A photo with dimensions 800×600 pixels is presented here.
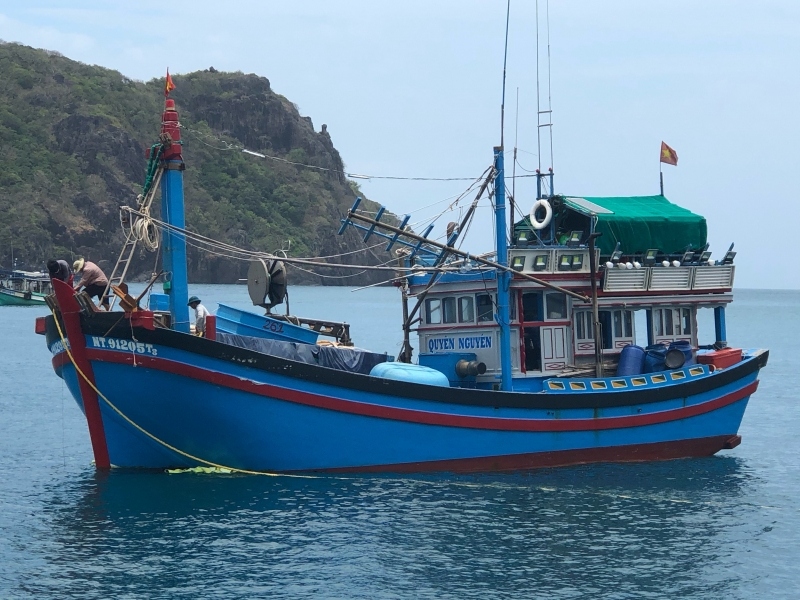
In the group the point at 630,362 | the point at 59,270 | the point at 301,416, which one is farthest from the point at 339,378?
the point at 630,362

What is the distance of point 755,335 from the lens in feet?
353

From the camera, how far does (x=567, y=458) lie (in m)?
24.8

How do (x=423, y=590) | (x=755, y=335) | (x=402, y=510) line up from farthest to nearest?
(x=755, y=335) < (x=402, y=510) < (x=423, y=590)

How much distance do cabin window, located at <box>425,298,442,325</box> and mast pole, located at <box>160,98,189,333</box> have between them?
6.22 metres

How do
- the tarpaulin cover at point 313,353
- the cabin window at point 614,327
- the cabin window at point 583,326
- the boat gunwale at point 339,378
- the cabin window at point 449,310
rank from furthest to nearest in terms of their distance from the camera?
1. the cabin window at point 614,327
2. the cabin window at point 583,326
3. the cabin window at point 449,310
4. the tarpaulin cover at point 313,353
5. the boat gunwale at point 339,378

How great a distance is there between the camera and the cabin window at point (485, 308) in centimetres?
2527

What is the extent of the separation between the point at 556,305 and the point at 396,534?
8.26 m

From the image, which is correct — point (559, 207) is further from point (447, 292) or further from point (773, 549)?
point (773, 549)

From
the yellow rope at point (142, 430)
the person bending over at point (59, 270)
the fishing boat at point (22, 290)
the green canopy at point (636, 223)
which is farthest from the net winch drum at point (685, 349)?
the fishing boat at point (22, 290)

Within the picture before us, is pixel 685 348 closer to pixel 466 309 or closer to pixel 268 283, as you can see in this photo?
pixel 466 309


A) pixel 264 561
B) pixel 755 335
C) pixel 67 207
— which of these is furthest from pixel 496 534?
pixel 67 207

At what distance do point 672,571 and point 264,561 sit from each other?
21.1 ft

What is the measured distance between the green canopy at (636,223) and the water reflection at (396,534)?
5.49 metres

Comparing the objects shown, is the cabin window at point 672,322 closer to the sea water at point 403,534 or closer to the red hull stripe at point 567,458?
the red hull stripe at point 567,458
